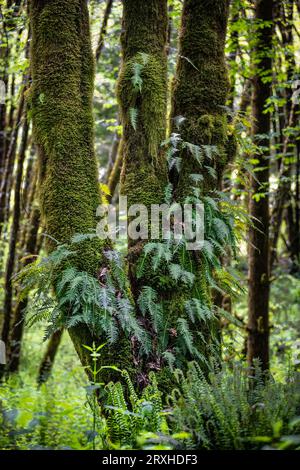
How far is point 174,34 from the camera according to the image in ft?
36.0

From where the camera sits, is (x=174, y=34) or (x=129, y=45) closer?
(x=129, y=45)

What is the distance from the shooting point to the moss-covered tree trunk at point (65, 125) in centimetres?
417

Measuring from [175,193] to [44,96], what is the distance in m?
1.62

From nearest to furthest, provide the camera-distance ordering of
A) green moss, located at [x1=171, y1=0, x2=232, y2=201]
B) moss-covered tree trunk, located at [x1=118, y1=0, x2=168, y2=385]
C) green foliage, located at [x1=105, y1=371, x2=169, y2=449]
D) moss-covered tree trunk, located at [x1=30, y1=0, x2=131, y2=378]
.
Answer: green foliage, located at [x1=105, y1=371, x2=169, y2=449] < moss-covered tree trunk, located at [x1=30, y1=0, x2=131, y2=378] < moss-covered tree trunk, located at [x1=118, y1=0, x2=168, y2=385] < green moss, located at [x1=171, y1=0, x2=232, y2=201]

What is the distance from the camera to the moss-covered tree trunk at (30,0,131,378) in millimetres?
4172

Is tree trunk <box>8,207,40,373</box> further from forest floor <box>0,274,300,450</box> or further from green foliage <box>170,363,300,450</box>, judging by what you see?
green foliage <box>170,363,300,450</box>

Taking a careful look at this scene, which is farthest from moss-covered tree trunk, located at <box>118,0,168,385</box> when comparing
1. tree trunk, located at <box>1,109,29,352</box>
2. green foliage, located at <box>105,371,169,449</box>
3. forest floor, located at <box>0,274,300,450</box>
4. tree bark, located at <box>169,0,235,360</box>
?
tree trunk, located at <box>1,109,29,352</box>

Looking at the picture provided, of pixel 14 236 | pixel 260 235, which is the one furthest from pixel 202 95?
pixel 14 236

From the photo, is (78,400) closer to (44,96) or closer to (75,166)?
(75,166)

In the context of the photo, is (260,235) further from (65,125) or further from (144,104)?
(65,125)

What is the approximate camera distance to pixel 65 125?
4.25 meters

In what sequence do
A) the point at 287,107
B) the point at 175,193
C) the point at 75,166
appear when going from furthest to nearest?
the point at 287,107 < the point at 175,193 < the point at 75,166
